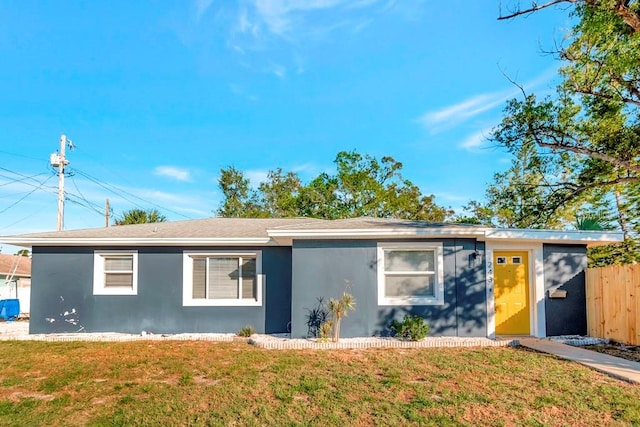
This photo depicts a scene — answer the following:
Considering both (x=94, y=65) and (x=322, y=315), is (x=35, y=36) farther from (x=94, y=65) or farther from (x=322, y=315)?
(x=322, y=315)

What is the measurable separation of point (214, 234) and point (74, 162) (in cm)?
1561

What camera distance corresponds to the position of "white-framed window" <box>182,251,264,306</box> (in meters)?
10.9

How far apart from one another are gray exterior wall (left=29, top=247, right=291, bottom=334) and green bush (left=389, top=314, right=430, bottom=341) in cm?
295

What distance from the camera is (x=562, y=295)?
9.95 metres

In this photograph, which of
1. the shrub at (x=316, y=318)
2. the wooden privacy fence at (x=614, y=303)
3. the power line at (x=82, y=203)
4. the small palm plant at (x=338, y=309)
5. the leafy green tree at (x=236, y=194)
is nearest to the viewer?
the wooden privacy fence at (x=614, y=303)

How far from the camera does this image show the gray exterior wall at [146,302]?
35.2 ft

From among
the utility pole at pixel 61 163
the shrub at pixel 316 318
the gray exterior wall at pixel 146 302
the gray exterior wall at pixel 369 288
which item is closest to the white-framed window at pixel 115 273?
the gray exterior wall at pixel 146 302

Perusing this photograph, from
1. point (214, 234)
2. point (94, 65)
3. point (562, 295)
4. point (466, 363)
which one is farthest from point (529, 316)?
point (94, 65)

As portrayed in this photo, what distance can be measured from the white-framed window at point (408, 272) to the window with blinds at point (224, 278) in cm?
354

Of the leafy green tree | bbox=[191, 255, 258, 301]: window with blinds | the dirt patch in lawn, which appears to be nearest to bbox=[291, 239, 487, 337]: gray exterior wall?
bbox=[191, 255, 258, 301]: window with blinds

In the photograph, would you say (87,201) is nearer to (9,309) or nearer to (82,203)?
(82,203)

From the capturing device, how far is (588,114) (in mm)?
13227

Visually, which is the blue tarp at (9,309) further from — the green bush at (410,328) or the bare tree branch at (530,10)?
the bare tree branch at (530,10)

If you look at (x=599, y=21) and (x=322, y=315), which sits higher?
(x=599, y=21)
